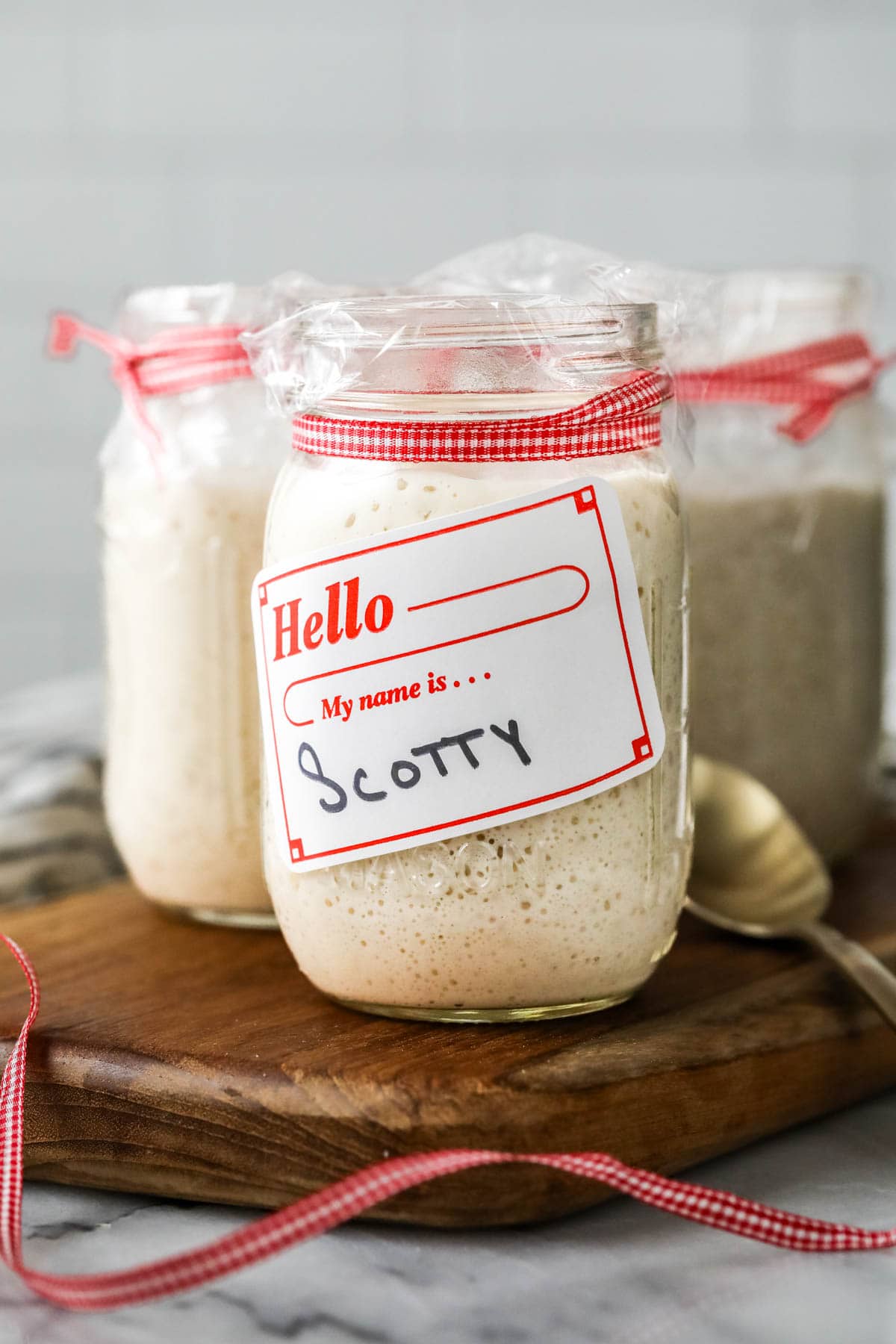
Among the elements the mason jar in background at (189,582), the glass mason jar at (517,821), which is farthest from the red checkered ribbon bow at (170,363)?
the glass mason jar at (517,821)

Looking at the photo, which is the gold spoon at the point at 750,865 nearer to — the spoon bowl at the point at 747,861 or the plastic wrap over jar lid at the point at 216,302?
the spoon bowl at the point at 747,861

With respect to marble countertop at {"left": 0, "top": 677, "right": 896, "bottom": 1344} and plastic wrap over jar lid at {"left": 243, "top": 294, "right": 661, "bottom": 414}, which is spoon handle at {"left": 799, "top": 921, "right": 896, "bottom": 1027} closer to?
marble countertop at {"left": 0, "top": 677, "right": 896, "bottom": 1344}

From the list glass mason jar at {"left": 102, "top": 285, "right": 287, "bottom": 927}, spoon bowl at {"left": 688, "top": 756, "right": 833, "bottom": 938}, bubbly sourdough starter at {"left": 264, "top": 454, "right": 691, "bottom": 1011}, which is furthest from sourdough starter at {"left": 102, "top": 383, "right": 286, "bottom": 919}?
spoon bowl at {"left": 688, "top": 756, "right": 833, "bottom": 938}

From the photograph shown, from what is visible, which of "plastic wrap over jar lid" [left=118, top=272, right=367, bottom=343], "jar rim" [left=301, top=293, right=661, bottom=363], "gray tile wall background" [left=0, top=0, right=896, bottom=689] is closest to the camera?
"jar rim" [left=301, top=293, right=661, bottom=363]

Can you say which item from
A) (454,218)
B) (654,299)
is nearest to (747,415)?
(654,299)

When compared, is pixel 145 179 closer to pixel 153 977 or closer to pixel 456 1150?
pixel 153 977

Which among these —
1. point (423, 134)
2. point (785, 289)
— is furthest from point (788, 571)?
point (423, 134)

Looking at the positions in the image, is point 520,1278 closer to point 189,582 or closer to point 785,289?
point 189,582
